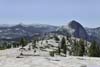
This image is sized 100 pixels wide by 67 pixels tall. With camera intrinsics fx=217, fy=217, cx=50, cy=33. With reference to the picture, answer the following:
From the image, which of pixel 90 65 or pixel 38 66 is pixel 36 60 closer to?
pixel 38 66

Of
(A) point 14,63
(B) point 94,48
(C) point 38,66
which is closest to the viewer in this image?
(C) point 38,66

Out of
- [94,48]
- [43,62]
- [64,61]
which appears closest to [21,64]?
[43,62]

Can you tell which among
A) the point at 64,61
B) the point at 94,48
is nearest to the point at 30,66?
the point at 64,61

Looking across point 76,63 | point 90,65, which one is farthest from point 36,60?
point 90,65

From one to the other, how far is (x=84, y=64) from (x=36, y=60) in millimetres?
5107

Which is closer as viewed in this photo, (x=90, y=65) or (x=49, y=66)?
(x=49, y=66)

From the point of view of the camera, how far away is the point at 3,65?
21.2 m

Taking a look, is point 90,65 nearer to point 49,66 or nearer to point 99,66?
point 99,66

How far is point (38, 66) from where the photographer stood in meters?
20.7

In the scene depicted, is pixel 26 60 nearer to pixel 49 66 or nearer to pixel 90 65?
pixel 49 66

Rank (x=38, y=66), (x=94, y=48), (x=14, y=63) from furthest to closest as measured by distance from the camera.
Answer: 1. (x=94, y=48)
2. (x=14, y=63)
3. (x=38, y=66)

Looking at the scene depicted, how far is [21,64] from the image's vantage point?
21578mm

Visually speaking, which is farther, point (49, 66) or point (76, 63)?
point (76, 63)

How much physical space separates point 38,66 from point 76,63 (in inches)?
170
